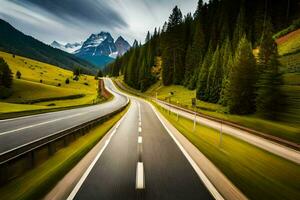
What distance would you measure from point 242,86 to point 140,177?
119ft

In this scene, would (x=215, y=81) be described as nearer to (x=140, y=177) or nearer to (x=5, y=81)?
(x=140, y=177)

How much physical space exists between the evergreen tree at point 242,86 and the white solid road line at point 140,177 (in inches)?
1326

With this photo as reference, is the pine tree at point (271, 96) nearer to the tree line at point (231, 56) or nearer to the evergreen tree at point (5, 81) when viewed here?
the tree line at point (231, 56)

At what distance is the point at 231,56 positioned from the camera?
5306cm

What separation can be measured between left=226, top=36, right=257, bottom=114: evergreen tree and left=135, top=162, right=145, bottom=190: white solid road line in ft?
110

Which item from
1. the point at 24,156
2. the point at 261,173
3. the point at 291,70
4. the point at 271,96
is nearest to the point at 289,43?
the point at 291,70

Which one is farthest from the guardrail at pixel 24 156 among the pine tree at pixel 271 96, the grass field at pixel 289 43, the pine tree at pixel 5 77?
the pine tree at pixel 5 77

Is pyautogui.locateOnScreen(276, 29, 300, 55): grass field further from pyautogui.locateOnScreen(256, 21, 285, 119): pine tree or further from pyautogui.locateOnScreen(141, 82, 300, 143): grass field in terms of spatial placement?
pyautogui.locateOnScreen(256, 21, 285, 119): pine tree

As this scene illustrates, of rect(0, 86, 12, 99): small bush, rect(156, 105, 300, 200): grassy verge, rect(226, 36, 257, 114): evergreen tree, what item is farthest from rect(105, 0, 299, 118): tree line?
rect(0, 86, 12, 99): small bush

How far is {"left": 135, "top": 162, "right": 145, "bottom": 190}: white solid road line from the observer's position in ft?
20.9

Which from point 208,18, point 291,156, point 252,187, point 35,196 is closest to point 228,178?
point 252,187

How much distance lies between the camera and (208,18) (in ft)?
292

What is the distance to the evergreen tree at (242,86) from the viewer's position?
38406 mm

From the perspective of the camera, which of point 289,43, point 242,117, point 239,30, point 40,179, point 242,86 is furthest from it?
point 239,30
